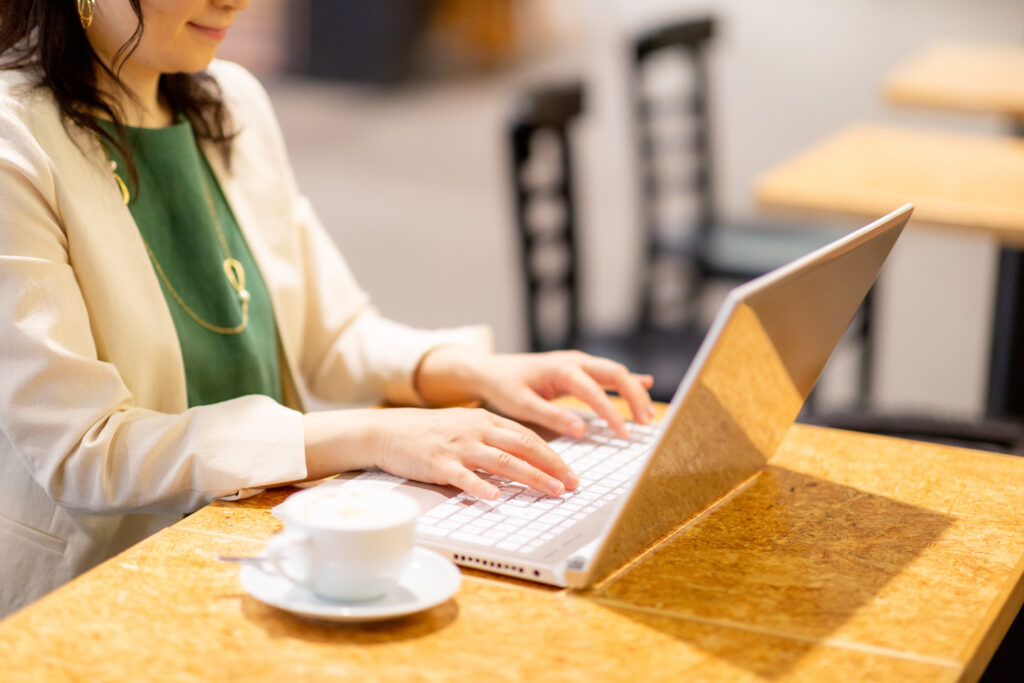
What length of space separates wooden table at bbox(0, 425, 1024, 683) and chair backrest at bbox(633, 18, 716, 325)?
6.73 ft

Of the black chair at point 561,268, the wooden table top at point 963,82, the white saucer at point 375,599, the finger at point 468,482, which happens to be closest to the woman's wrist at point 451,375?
the finger at point 468,482

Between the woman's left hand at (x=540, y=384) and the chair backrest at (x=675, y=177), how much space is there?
1.69 metres

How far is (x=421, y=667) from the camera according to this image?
90cm

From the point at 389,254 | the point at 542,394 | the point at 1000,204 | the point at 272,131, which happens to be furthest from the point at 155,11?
the point at 389,254

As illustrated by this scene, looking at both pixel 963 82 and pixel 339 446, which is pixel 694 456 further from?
pixel 963 82

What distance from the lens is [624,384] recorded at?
4.75 ft

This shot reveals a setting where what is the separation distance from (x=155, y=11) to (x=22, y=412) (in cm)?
43

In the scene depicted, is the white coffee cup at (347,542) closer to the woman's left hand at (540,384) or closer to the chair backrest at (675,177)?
the woman's left hand at (540,384)

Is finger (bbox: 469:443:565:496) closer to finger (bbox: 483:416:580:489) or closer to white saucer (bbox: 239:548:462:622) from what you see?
finger (bbox: 483:416:580:489)

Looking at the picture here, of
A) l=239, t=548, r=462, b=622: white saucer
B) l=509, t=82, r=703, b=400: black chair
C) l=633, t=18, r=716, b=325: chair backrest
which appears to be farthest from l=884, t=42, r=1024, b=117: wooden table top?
l=239, t=548, r=462, b=622: white saucer

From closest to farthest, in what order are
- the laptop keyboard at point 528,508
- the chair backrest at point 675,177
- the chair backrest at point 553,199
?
the laptop keyboard at point 528,508 → the chair backrest at point 553,199 → the chair backrest at point 675,177

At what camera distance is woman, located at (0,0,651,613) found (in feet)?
3.96

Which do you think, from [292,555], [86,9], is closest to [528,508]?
[292,555]

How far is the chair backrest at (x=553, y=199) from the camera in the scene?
2.54 m
